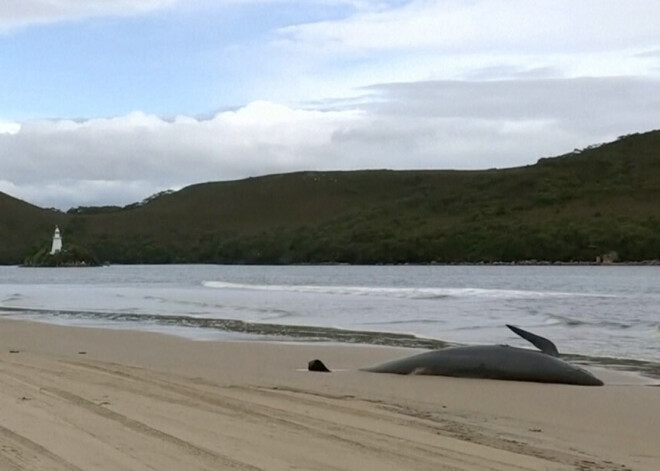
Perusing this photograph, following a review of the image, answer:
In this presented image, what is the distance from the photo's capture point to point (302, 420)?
7668mm

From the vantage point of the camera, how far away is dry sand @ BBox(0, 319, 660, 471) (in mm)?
6129

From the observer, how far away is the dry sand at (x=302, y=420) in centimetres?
613

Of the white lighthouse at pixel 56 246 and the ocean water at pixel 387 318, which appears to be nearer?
the ocean water at pixel 387 318

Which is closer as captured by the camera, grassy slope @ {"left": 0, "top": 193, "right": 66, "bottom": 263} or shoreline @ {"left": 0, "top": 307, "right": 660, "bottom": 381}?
shoreline @ {"left": 0, "top": 307, "right": 660, "bottom": 381}

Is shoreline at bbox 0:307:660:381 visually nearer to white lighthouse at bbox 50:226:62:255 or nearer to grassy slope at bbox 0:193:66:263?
white lighthouse at bbox 50:226:62:255

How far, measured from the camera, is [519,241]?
109m

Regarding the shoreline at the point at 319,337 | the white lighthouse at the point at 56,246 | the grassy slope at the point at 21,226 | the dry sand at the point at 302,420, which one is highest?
the grassy slope at the point at 21,226

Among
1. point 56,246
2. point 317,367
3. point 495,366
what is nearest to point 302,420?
point 495,366

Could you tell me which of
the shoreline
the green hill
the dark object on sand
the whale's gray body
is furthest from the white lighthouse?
the whale's gray body

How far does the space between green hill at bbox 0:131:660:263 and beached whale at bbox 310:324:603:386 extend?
3573 inches

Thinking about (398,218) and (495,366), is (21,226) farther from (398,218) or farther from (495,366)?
(495,366)

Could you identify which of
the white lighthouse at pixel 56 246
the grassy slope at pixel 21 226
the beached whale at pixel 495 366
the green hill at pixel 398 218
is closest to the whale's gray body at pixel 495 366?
the beached whale at pixel 495 366

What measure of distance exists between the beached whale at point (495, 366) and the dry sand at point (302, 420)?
1.15ft

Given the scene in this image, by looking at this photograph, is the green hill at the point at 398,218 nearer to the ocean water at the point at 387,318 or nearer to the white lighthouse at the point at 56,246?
the white lighthouse at the point at 56,246
